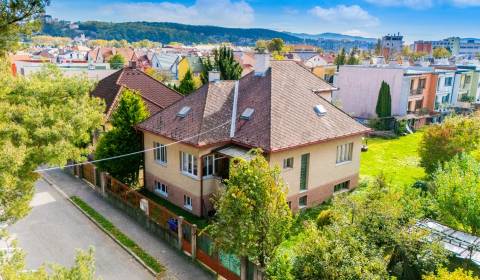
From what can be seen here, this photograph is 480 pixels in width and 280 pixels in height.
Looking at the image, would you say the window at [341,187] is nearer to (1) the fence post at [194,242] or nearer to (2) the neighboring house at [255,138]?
(2) the neighboring house at [255,138]

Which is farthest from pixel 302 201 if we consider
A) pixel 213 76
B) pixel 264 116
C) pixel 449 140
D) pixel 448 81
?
pixel 448 81

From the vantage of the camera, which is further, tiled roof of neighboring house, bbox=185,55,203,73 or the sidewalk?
tiled roof of neighboring house, bbox=185,55,203,73

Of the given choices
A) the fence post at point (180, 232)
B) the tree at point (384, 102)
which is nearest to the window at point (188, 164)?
the fence post at point (180, 232)

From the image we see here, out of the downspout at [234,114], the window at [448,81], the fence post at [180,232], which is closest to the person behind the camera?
the fence post at [180,232]

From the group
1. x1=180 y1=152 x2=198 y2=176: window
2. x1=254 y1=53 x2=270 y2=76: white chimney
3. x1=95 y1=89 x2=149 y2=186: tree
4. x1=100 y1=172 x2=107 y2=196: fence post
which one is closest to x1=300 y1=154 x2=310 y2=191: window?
x1=180 y1=152 x2=198 y2=176: window

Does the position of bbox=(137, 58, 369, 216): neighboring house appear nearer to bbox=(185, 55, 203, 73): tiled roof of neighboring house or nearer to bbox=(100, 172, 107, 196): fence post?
bbox=(100, 172, 107, 196): fence post

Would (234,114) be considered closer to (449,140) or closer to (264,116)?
(264,116)
